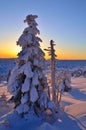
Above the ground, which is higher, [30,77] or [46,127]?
[30,77]

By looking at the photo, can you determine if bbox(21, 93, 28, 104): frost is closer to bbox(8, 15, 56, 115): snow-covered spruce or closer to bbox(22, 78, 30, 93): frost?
bbox(8, 15, 56, 115): snow-covered spruce

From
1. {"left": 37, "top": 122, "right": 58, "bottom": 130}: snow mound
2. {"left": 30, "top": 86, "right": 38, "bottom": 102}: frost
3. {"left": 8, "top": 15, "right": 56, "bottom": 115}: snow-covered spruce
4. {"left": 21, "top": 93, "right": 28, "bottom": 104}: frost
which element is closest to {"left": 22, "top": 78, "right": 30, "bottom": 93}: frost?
{"left": 8, "top": 15, "right": 56, "bottom": 115}: snow-covered spruce

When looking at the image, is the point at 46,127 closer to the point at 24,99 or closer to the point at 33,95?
the point at 33,95

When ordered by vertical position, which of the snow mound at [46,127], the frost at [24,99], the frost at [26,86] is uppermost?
the frost at [26,86]

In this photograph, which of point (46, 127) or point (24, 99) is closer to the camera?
point (46, 127)

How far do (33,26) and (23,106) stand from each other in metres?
7.20

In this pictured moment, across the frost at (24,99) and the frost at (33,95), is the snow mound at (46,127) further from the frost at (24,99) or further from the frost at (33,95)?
the frost at (24,99)

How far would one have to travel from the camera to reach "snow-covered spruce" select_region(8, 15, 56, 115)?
2505 cm

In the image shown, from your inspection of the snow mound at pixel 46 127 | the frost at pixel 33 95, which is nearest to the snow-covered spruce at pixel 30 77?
the frost at pixel 33 95

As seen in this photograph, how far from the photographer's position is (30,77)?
24.9 metres

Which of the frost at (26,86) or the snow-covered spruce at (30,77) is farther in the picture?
the snow-covered spruce at (30,77)

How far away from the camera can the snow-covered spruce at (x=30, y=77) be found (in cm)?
2505

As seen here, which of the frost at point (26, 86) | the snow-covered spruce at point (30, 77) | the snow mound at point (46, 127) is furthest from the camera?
the snow-covered spruce at point (30, 77)

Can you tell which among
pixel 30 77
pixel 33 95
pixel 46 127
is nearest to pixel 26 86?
pixel 30 77
